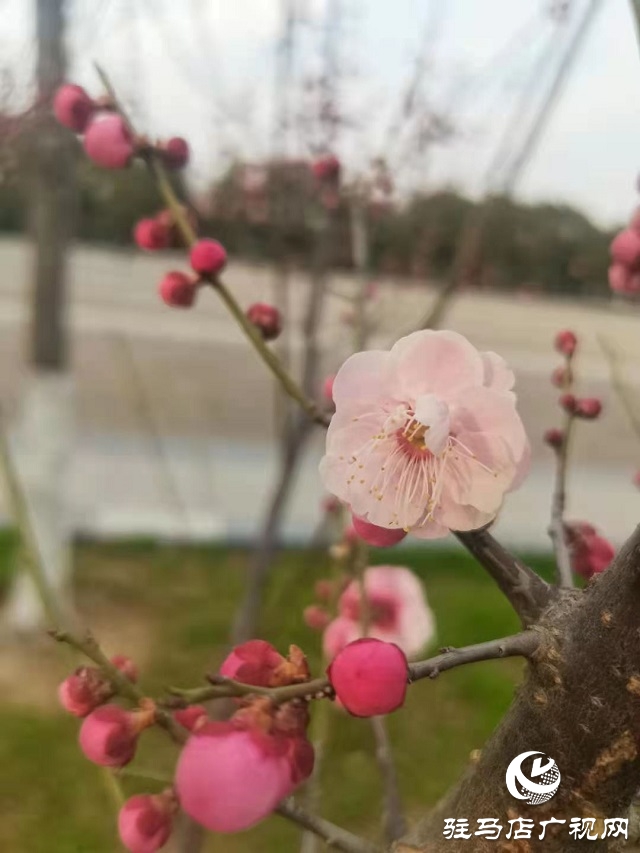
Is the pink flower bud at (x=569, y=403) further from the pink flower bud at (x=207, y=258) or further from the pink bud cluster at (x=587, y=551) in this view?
the pink flower bud at (x=207, y=258)

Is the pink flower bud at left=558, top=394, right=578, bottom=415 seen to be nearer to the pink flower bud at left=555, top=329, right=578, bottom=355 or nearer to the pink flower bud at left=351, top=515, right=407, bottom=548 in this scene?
the pink flower bud at left=555, top=329, right=578, bottom=355

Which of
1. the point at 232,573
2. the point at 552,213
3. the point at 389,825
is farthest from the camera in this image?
the point at 232,573

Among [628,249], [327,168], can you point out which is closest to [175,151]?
[327,168]

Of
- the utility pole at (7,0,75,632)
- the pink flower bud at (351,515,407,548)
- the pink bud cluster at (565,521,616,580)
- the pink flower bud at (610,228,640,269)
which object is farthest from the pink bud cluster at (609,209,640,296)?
the utility pole at (7,0,75,632)

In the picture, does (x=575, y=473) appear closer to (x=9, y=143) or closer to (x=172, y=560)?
(x=9, y=143)

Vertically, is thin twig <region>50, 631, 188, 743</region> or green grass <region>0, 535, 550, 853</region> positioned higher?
thin twig <region>50, 631, 188, 743</region>

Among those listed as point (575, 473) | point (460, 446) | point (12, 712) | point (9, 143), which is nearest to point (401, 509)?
point (460, 446)
